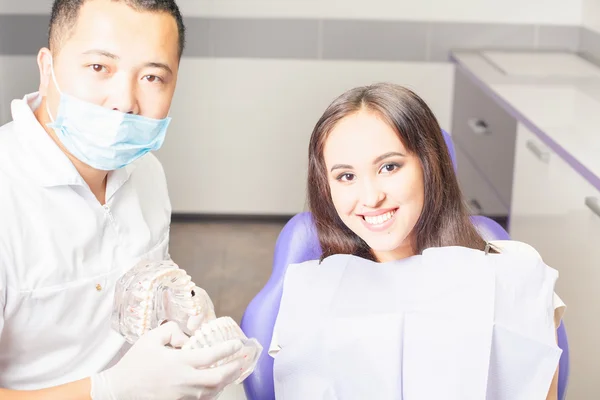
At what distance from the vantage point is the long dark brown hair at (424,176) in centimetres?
142

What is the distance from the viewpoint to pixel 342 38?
3439mm

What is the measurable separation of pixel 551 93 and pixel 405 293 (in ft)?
5.37

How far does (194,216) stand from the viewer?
3750mm

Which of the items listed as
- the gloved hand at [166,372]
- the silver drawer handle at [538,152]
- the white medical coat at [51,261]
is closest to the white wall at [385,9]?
the silver drawer handle at [538,152]

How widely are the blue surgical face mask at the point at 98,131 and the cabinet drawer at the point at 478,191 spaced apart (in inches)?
67.5

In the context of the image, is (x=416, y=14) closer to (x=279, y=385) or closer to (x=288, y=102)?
(x=288, y=102)

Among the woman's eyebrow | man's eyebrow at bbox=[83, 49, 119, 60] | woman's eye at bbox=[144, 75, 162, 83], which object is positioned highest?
man's eyebrow at bbox=[83, 49, 119, 60]

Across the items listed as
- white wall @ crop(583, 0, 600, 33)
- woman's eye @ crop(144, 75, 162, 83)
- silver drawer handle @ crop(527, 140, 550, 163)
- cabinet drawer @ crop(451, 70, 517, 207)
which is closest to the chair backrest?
woman's eye @ crop(144, 75, 162, 83)

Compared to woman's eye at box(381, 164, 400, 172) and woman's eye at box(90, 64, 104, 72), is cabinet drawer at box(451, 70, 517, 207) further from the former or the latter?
woman's eye at box(90, 64, 104, 72)

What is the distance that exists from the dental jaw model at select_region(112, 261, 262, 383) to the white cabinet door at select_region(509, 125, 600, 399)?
1.11m

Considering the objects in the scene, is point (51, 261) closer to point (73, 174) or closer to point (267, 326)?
point (73, 174)

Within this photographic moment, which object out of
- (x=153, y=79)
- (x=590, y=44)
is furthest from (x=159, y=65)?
(x=590, y=44)

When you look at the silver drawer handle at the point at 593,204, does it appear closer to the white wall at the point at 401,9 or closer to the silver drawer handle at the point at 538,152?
the silver drawer handle at the point at 538,152

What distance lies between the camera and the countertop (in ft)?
7.55
